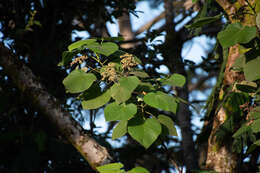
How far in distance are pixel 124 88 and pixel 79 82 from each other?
0.59ft

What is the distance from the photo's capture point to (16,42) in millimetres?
2494

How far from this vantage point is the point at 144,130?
950 millimetres

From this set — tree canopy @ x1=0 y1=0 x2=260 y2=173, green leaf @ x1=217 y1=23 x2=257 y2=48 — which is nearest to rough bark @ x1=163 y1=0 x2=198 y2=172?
tree canopy @ x1=0 y1=0 x2=260 y2=173

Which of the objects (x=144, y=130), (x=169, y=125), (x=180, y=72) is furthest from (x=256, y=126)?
(x=180, y=72)

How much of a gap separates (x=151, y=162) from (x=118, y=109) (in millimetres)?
3494

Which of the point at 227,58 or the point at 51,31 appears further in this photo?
the point at 51,31

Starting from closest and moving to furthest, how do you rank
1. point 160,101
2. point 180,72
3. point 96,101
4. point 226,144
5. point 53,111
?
point 160,101 → point 96,101 → point 53,111 → point 226,144 → point 180,72

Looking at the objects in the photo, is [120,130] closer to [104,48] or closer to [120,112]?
[120,112]

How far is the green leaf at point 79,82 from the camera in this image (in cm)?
100

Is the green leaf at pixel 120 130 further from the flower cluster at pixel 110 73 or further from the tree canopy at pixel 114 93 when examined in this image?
the flower cluster at pixel 110 73

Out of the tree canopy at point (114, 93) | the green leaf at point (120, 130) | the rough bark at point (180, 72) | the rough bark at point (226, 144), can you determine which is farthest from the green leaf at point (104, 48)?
the rough bark at point (180, 72)

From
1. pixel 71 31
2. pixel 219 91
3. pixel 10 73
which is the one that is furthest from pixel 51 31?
pixel 219 91

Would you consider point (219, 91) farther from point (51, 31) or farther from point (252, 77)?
point (51, 31)

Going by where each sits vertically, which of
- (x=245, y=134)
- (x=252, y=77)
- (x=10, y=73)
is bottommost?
(x=245, y=134)
